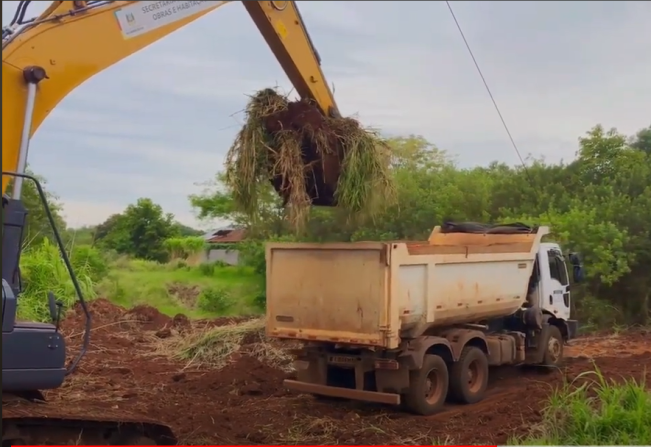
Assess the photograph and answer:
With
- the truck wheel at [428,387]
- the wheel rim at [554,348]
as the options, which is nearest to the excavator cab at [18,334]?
the truck wheel at [428,387]

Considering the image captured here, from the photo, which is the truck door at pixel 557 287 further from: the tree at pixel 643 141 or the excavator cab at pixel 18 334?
the excavator cab at pixel 18 334

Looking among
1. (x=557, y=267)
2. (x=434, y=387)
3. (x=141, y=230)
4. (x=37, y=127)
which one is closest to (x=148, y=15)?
(x=37, y=127)

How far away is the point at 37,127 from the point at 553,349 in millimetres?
8431

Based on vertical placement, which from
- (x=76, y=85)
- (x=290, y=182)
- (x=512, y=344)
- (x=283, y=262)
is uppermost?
(x=76, y=85)

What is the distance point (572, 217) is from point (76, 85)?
41.5 feet

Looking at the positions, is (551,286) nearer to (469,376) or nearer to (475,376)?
(475,376)

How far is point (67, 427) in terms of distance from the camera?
5.95m

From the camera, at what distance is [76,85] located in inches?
244

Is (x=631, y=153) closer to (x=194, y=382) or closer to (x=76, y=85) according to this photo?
(x=194, y=382)

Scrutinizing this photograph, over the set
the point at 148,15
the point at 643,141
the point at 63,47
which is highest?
the point at 643,141

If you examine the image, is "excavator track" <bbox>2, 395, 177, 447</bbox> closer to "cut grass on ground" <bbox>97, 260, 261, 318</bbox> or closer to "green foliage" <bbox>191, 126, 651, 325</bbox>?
"green foliage" <bbox>191, 126, 651, 325</bbox>

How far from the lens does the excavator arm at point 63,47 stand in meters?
5.72

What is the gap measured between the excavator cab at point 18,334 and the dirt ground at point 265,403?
54 cm

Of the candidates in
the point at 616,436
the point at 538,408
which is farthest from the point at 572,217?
the point at 616,436
